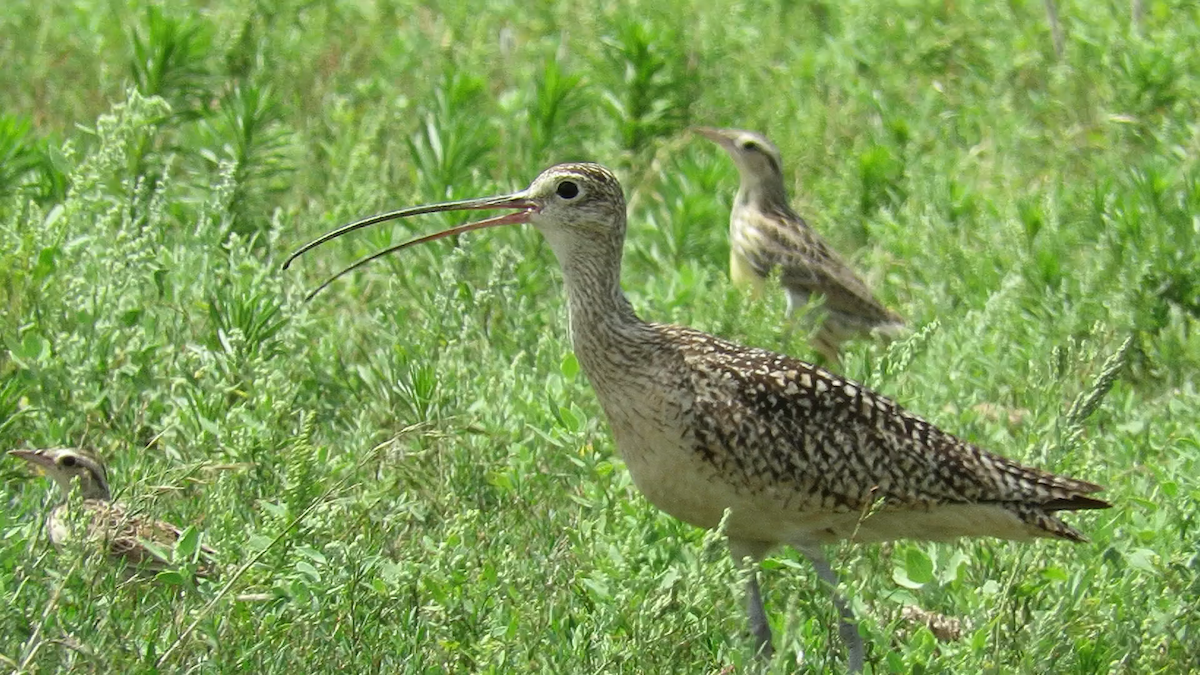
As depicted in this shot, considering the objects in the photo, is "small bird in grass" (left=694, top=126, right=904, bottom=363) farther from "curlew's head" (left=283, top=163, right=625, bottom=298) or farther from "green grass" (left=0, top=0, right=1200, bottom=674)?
"curlew's head" (left=283, top=163, right=625, bottom=298)

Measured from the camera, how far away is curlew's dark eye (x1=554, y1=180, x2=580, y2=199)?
577cm

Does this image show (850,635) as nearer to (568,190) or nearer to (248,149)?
(568,190)

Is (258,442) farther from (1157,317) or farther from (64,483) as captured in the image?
(1157,317)

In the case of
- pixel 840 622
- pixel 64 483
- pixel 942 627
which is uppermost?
pixel 64 483

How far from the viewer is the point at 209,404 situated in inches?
234

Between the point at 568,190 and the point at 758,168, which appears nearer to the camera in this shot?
the point at 568,190

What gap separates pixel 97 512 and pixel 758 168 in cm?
436

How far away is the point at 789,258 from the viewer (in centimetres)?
837

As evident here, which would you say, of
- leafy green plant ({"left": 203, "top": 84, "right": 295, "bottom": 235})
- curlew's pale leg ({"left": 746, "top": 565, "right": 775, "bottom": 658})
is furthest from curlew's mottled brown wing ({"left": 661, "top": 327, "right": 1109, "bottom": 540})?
leafy green plant ({"left": 203, "top": 84, "right": 295, "bottom": 235})

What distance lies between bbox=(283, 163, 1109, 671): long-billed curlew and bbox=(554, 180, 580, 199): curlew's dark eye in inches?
13.7

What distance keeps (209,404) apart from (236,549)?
4.36 feet

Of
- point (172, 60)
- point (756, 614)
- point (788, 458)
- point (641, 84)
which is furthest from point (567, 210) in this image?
point (641, 84)

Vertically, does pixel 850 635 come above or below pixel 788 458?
below

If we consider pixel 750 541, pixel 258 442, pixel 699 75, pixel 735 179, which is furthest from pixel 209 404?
pixel 699 75
